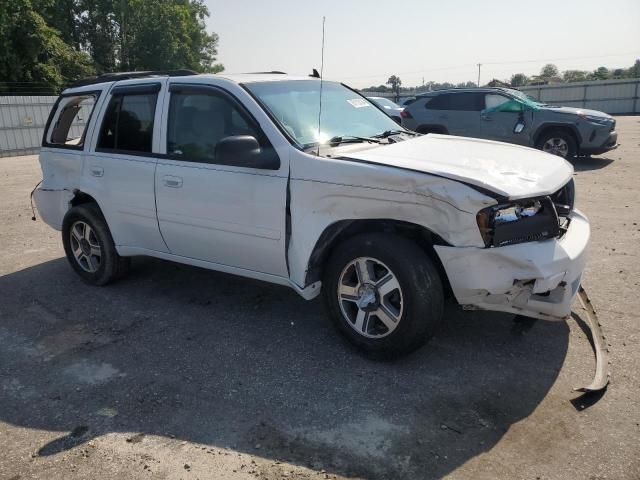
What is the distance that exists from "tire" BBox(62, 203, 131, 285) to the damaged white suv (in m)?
0.02

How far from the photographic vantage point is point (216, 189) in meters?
4.05

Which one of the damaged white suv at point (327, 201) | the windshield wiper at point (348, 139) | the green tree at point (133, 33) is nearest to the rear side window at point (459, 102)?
the damaged white suv at point (327, 201)

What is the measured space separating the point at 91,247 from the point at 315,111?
2631 millimetres

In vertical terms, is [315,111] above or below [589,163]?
above

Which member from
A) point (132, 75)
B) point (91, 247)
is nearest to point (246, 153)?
point (132, 75)

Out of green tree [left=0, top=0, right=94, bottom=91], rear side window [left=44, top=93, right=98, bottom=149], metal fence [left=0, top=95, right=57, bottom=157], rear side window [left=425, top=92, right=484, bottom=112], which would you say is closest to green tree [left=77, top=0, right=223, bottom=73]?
green tree [left=0, top=0, right=94, bottom=91]

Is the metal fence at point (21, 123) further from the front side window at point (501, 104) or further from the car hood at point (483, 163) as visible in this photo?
the car hood at point (483, 163)

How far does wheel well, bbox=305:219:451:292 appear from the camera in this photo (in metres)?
3.50

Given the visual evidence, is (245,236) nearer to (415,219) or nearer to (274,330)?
(274,330)

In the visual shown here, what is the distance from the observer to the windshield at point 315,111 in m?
3.97

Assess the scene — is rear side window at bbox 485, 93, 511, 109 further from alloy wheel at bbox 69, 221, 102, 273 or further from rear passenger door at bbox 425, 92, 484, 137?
alloy wheel at bbox 69, 221, 102, 273

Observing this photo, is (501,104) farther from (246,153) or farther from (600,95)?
(600,95)

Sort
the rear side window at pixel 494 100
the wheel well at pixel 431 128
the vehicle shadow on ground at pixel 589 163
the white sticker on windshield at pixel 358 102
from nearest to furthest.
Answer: the white sticker on windshield at pixel 358 102 → the vehicle shadow on ground at pixel 589 163 → the rear side window at pixel 494 100 → the wheel well at pixel 431 128

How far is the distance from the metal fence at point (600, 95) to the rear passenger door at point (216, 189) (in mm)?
30018
